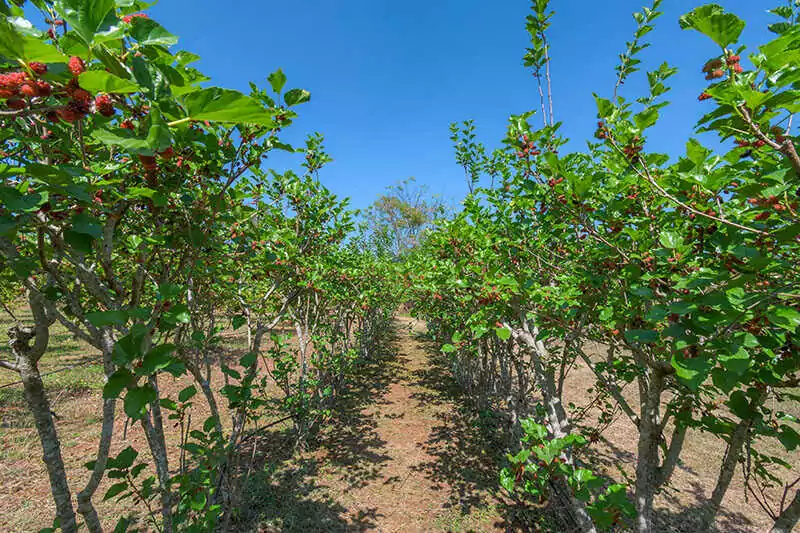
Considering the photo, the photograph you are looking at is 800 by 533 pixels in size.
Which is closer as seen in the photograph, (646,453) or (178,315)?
(178,315)

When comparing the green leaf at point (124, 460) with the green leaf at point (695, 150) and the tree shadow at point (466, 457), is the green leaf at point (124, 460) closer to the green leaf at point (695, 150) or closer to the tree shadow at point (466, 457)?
the green leaf at point (695, 150)

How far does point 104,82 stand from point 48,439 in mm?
2191

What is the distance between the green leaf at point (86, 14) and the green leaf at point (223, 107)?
0.63 ft

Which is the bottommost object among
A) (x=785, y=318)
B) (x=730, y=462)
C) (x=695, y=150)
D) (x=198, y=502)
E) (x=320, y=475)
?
(x=320, y=475)

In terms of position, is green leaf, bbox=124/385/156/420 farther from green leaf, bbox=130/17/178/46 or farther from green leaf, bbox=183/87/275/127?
green leaf, bbox=130/17/178/46

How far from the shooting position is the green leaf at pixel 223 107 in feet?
2.04

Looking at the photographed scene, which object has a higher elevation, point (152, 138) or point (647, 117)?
point (647, 117)

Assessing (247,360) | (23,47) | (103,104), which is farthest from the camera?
(247,360)

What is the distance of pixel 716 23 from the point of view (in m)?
1.06

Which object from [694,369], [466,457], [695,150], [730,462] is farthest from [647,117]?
[466,457]

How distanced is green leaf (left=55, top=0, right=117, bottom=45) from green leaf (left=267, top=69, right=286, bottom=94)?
534mm

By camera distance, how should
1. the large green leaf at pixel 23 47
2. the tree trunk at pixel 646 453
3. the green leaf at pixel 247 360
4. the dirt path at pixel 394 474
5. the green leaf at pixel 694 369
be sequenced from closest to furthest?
the large green leaf at pixel 23 47 < the green leaf at pixel 694 369 < the green leaf at pixel 247 360 < the tree trunk at pixel 646 453 < the dirt path at pixel 394 474

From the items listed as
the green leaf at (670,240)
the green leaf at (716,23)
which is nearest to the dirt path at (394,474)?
the green leaf at (670,240)

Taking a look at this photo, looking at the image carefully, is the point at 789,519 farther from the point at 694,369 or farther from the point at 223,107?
the point at 223,107
